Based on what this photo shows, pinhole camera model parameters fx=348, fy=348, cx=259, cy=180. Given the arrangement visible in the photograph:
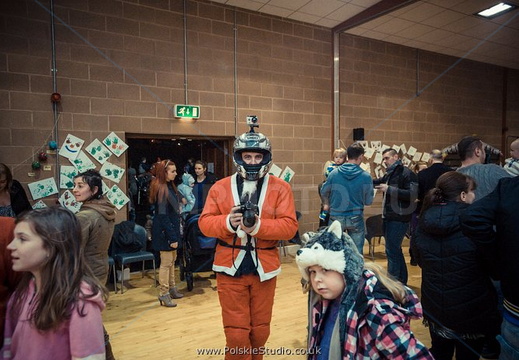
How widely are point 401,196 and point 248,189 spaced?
2.16 m

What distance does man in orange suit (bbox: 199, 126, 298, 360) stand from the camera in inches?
77.9

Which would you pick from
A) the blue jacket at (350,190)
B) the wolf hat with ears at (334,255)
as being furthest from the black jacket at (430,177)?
the wolf hat with ears at (334,255)

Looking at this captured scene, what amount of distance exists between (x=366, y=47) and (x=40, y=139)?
5.43 meters

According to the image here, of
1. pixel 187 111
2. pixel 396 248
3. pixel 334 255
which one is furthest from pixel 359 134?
pixel 334 255

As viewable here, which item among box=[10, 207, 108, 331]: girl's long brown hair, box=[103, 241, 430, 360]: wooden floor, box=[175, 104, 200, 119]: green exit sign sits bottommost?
box=[103, 241, 430, 360]: wooden floor

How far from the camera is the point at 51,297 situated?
3.71 ft

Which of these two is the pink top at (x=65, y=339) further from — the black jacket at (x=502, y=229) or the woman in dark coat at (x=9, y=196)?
the woman in dark coat at (x=9, y=196)

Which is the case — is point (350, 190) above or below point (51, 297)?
above

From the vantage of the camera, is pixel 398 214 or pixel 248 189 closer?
pixel 248 189

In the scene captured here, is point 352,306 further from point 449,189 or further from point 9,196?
point 9,196

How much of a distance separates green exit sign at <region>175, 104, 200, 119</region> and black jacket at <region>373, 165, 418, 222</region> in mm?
2722

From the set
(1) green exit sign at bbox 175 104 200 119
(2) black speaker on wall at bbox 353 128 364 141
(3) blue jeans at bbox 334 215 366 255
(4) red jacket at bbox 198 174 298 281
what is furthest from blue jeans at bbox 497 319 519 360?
(2) black speaker on wall at bbox 353 128 364 141

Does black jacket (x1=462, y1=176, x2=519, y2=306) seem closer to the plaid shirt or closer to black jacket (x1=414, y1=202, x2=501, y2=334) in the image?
black jacket (x1=414, y1=202, x2=501, y2=334)

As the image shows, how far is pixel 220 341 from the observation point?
9.23ft
